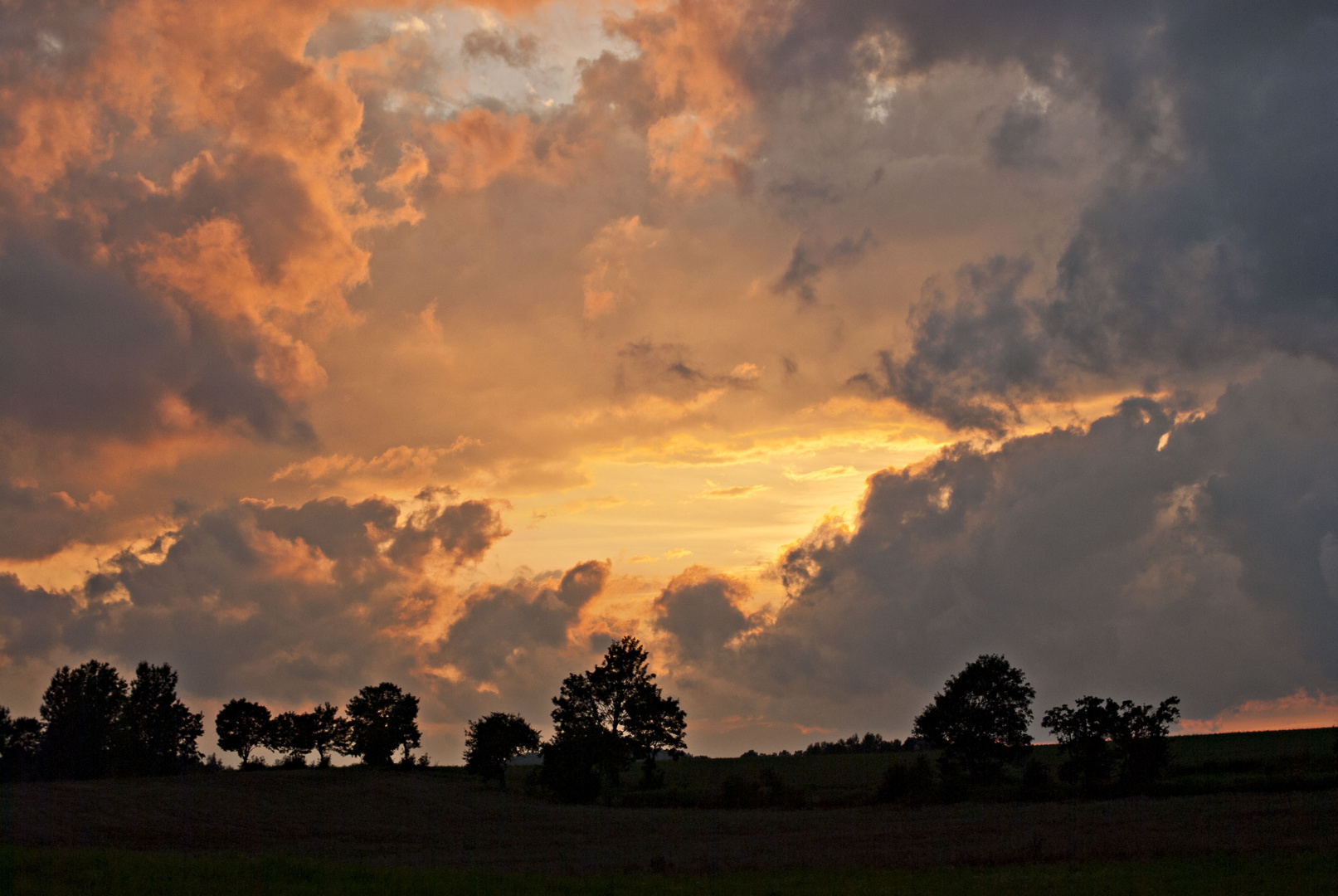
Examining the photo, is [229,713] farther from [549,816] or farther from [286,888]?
[286,888]

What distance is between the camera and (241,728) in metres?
181

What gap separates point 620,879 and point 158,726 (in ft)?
559

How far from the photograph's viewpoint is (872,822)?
7188 centimetres

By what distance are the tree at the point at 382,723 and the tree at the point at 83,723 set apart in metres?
44.1

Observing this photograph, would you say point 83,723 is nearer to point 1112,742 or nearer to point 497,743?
point 497,743

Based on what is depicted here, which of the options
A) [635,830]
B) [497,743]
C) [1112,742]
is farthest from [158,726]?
[1112,742]

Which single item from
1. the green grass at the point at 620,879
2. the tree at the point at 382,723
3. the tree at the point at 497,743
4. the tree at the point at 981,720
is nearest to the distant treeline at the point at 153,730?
the tree at the point at 382,723

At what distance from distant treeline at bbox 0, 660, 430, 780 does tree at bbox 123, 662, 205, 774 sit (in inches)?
6.0

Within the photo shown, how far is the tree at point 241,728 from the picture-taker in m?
180

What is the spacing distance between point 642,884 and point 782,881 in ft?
17.5

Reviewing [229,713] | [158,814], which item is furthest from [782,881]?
[229,713]

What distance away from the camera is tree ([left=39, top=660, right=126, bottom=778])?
168 meters

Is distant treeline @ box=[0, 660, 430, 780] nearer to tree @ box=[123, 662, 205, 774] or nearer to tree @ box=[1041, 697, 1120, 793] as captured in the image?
tree @ box=[123, 662, 205, 774]

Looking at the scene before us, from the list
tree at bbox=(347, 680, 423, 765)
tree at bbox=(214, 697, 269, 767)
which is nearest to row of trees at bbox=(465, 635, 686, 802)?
tree at bbox=(347, 680, 423, 765)
